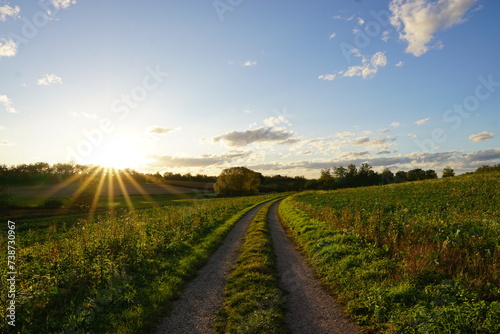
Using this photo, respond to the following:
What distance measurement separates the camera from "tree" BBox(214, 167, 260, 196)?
3578 inches

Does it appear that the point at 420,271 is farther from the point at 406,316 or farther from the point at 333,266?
the point at 333,266

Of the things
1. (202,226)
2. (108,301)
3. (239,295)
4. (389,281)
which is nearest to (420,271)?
(389,281)

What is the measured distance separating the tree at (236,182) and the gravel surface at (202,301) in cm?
7852

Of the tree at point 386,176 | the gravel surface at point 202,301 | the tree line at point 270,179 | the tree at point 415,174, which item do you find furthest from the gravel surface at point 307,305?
the tree at point 415,174

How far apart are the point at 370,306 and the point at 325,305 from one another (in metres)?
1.22

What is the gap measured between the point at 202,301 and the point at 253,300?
1.58 meters

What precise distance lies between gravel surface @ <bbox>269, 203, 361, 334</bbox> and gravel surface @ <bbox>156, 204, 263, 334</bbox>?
6.68ft

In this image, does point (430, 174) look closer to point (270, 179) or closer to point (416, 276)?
point (270, 179)

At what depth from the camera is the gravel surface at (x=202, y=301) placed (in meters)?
6.29

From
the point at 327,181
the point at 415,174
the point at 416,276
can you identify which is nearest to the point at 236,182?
the point at 327,181

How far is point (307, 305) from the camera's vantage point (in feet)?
23.8

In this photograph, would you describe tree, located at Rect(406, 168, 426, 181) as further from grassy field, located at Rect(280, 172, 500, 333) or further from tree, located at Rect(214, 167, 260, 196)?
grassy field, located at Rect(280, 172, 500, 333)

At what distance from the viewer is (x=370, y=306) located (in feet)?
21.7

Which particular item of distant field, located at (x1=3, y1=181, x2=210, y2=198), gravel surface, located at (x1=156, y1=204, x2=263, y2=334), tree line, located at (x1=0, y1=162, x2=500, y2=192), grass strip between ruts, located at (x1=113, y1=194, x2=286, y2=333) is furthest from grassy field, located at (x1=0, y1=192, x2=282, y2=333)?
tree line, located at (x1=0, y1=162, x2=500, y2=192)
